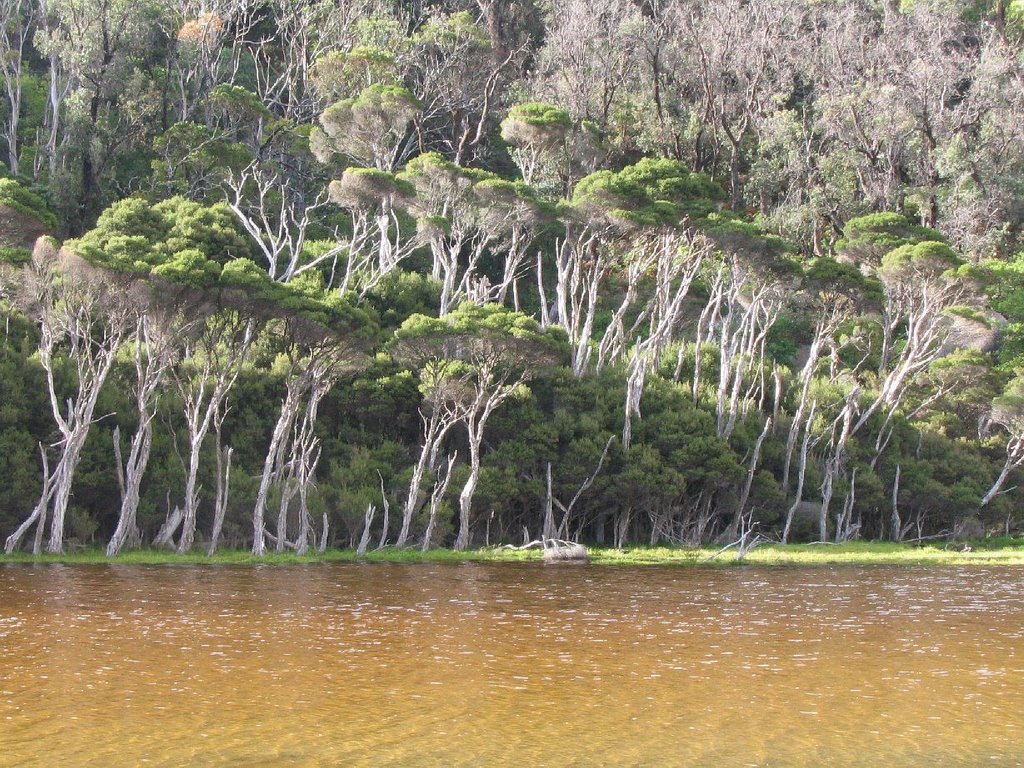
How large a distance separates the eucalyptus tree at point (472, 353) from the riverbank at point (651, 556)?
222cm

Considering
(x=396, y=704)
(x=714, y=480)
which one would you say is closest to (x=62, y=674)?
(x=396, y=704)

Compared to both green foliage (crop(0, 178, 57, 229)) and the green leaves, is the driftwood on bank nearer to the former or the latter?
the green leaves

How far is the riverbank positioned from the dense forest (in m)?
1.02

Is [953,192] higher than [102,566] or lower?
higher

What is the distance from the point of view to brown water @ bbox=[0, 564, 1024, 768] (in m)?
10.5

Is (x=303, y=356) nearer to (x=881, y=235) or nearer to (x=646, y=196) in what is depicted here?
(x=646, y=196)

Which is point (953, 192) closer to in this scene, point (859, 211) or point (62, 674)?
point (859, 211)

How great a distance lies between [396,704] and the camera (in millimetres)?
12320

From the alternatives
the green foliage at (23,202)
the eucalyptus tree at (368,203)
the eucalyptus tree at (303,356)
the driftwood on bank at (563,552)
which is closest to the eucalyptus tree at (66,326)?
the eucalyptus tree at (303,356)

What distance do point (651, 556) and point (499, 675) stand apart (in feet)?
63.5

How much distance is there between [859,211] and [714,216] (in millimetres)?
17921

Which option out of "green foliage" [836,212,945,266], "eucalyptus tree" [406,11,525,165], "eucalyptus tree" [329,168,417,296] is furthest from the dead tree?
"eucalyptus tree" [406,11,525,165]

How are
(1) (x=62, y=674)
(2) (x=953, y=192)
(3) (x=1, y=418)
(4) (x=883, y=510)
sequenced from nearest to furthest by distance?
1. (1) (x=62, y=674)
2. (3) (x=1, y=418)
3. (4) (x=883, y=510)
4. (2) (x=953, y=192)

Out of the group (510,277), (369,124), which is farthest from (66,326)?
(369,124)
